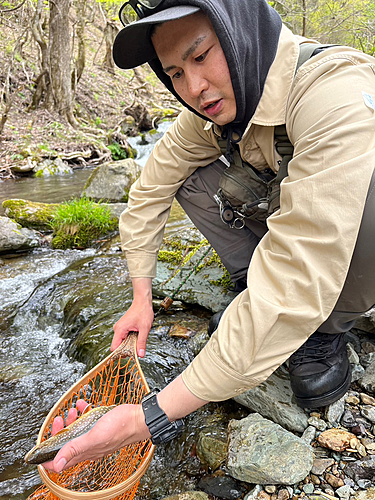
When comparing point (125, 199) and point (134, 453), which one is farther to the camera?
point (125, 199)

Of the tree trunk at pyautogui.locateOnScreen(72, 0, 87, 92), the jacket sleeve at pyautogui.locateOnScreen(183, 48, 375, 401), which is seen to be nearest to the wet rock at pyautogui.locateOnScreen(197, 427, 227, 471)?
the jacket sleeve at pyautogui.locateOnScreen(183, 48, 375, 401)

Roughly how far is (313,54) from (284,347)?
125 cm

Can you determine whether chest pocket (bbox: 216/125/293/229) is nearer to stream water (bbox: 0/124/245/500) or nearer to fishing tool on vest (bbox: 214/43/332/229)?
fishing tool on vest (bbox: 214/43/332/229)

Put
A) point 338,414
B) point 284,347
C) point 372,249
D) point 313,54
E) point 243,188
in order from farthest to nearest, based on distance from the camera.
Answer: point 243,188 → point 338,414 → point 313,54 → point 372,249 → point 284,347

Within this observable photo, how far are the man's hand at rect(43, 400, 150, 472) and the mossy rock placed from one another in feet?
15.0

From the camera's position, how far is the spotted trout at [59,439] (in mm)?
1529

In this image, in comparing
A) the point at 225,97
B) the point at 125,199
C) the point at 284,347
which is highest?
the point at 225,97

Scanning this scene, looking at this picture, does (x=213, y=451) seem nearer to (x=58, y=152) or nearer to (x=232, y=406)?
(x=232, y=406)

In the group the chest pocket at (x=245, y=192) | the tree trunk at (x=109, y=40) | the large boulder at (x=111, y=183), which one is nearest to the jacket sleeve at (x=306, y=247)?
the chest pocket at (x=245, y=192)

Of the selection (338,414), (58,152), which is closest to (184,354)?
(338,414)

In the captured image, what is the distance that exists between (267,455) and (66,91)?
1408 cm

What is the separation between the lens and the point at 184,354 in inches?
112

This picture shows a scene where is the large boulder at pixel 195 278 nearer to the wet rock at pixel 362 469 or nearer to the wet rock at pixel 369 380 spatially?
the wet rock at pixel 369 380

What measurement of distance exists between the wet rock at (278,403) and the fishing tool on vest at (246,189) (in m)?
0.95
